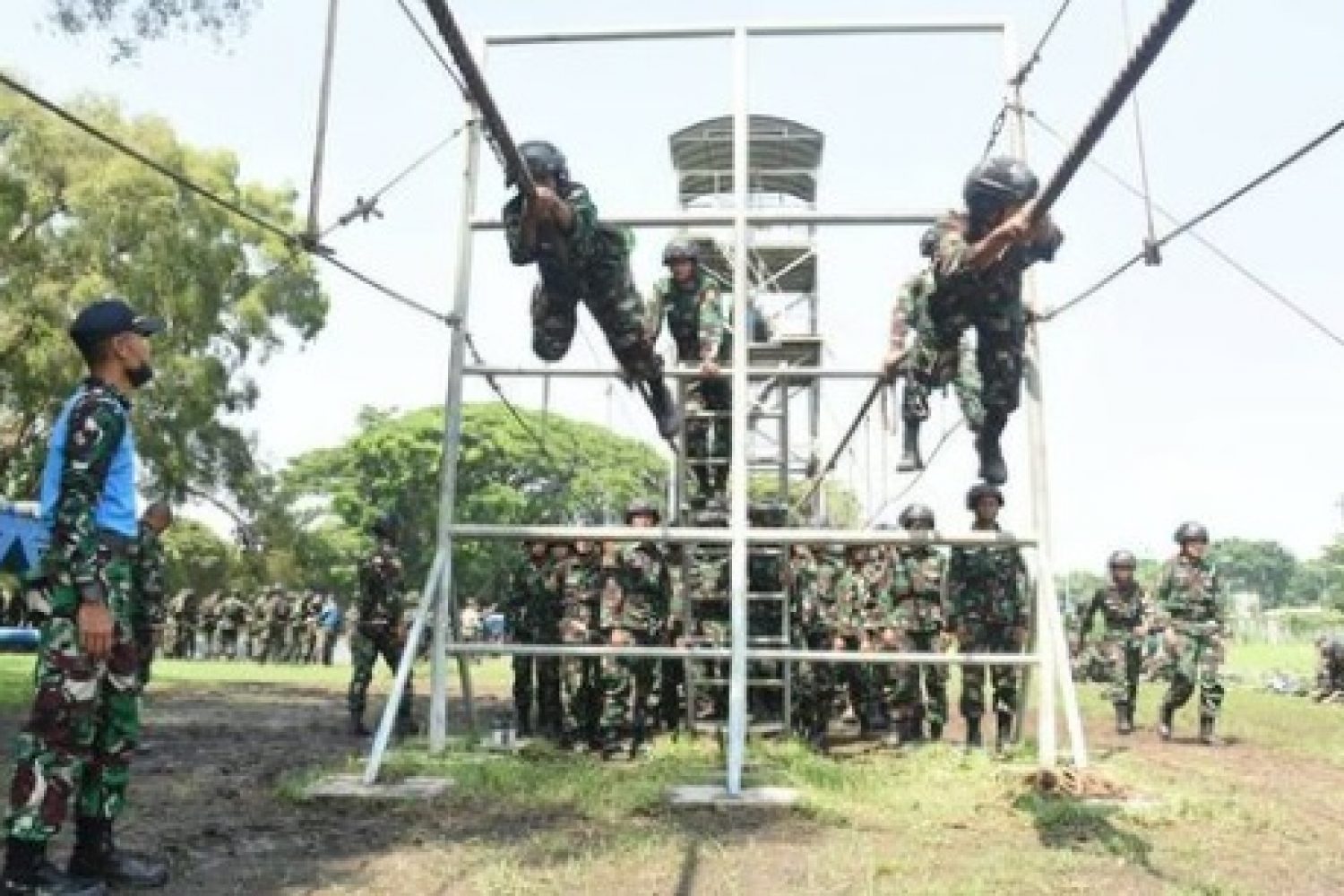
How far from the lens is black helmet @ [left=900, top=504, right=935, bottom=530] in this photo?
10.5 meters

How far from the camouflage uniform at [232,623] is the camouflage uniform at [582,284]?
23.8 metres

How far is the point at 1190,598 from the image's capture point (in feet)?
35.1

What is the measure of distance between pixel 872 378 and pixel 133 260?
1564 cm

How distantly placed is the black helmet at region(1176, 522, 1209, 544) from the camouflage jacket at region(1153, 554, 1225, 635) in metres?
0.15

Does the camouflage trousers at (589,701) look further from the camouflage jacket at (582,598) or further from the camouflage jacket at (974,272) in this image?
the camouflage jacket at (974,272)

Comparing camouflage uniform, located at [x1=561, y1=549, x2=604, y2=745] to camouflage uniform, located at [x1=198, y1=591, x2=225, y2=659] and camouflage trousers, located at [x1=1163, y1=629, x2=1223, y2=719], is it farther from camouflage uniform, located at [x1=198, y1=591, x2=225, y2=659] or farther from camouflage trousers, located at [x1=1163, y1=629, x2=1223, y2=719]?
camouflage uniform, located at [x1=198, y1=591, x2=225, y2=659]

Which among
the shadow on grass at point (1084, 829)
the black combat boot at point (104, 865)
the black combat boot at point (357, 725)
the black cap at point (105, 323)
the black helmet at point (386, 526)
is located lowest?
the black combat boot at point (104, 865)

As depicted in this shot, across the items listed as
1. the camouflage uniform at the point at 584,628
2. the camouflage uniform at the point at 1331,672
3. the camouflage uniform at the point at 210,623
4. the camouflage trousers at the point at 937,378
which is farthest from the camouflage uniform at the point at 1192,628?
the camouflage uniform at the point at 210,623

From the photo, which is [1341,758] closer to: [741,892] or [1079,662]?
[741,892]

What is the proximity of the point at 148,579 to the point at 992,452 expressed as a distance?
4.51 metres

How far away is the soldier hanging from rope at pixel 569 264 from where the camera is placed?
197 inches

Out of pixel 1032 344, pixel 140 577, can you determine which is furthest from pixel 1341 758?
pixel 140 577

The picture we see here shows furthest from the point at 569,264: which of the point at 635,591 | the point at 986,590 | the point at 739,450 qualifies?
the point at 986,590

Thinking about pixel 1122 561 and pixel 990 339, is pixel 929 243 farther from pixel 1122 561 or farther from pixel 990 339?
pixel 1122 561
